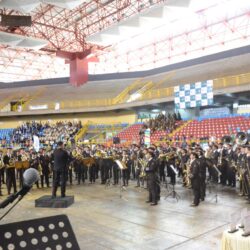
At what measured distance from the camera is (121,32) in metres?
20.1

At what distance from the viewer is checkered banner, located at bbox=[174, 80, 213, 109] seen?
18.3m

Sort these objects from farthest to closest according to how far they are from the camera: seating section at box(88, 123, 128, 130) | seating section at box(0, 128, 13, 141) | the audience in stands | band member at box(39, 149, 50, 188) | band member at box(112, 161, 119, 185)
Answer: seating section at box(0, 128, 13, 141) < seating section at box(88, 123, 128, 130) < the audience in stands < band member at box(112, 161, 119, 185) < band member at box(39, 149, 50, 188)

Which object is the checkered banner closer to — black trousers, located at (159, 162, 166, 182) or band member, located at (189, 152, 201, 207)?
black trousers, located at (159, 162, 166, 182)

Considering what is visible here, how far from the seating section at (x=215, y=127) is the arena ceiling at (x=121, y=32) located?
7386 mm

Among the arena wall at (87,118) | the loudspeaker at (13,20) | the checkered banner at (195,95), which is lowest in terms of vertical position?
the arena wall at (87,118)

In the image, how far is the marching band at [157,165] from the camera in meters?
9.13

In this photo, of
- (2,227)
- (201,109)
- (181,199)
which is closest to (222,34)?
(201,109)

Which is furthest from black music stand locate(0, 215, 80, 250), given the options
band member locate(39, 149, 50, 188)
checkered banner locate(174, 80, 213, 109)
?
checkered banner locate(174, 80, 213, 109)

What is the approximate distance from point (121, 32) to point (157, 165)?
13.3 m

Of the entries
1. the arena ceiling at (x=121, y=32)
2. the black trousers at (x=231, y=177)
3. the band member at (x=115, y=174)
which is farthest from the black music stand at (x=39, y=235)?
the arena ceiling at (x=121, y=32)

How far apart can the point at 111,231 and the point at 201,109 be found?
22995 millimetres

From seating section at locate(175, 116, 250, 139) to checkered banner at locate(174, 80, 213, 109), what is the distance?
6.59 feet

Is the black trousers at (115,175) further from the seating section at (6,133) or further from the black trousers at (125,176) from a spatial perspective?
the seating section at (6,133)

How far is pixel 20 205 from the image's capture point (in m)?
9.34
